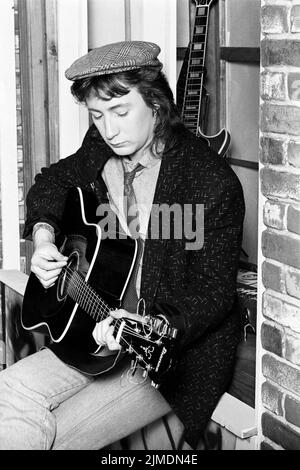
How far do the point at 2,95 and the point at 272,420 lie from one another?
162 centimetres

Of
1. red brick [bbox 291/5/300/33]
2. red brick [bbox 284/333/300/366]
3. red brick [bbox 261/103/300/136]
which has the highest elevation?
red brick [bbox 291/5/300/33]

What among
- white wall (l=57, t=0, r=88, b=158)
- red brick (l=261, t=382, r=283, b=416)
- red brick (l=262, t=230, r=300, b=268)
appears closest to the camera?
red brick (l=262, t=230, r=300, b=268)

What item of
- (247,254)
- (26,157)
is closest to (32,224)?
(26,157)

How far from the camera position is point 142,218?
86.3 inches

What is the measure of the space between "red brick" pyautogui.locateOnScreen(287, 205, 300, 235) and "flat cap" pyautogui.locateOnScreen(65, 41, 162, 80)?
545 mm

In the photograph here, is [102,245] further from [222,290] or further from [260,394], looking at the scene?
[260,394]

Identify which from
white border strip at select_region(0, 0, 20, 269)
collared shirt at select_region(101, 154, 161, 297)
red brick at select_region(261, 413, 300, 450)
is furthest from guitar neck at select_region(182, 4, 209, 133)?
red brick at select_region(261, 413, 300, 450)

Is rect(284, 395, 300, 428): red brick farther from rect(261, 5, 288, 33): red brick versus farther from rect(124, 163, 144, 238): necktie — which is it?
rect(261, 5, 288, 33): red brick

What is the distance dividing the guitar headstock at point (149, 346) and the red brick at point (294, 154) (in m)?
0.48

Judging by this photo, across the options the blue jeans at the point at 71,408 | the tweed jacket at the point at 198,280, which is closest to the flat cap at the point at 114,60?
the tweed jacket at the point at 198,280

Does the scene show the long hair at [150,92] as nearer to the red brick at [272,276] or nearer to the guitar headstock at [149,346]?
the red brick at [272,276]

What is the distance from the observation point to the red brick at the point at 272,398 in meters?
1.99

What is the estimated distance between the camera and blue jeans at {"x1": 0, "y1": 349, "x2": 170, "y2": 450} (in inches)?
79.6
